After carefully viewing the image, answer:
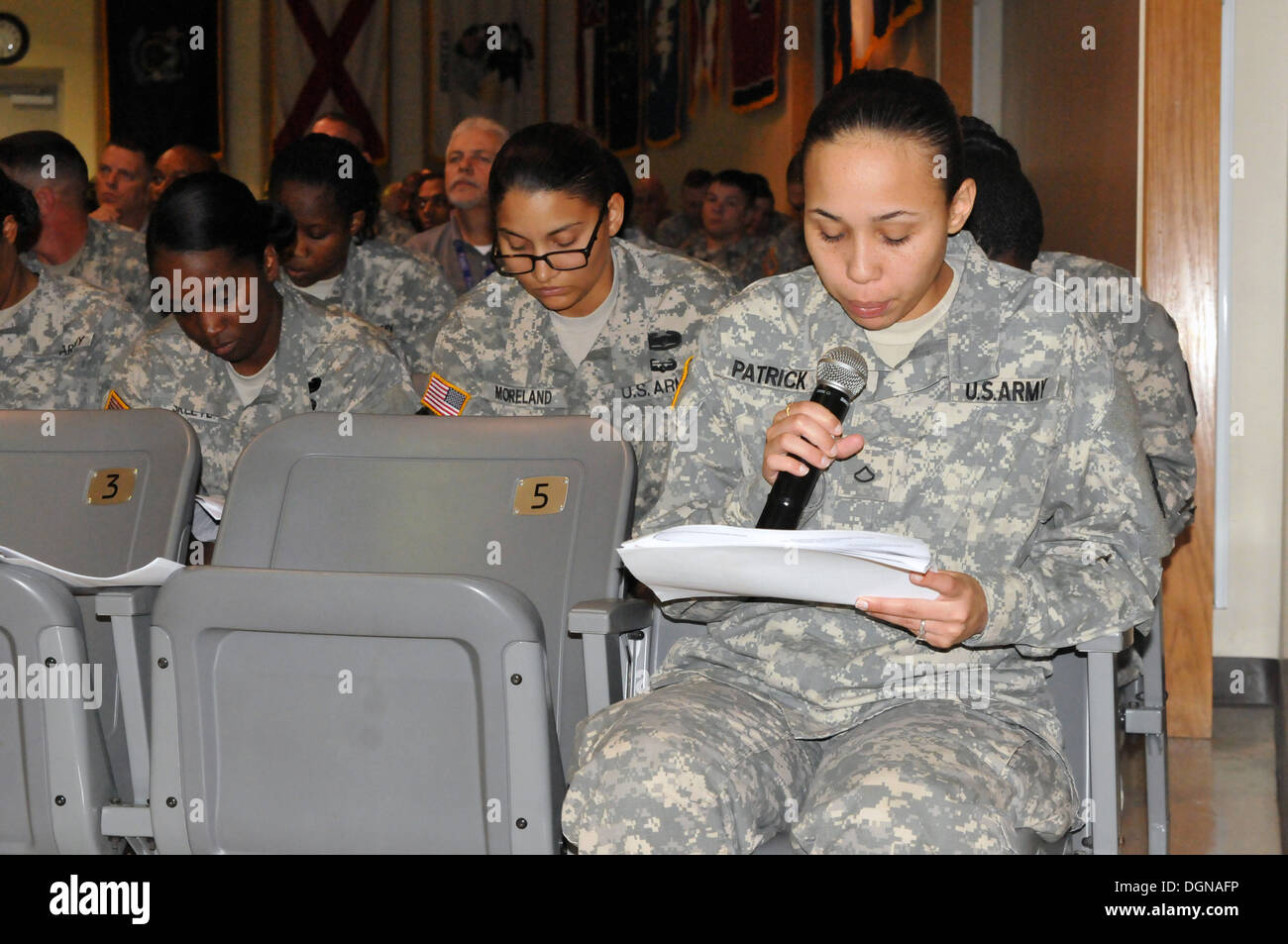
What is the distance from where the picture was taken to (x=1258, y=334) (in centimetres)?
351

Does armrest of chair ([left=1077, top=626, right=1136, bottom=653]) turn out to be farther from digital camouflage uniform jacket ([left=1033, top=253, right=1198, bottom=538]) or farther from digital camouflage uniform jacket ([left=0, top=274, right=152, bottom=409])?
digital camouflage uniform jacket ([left=0, top=274, right=152, bottom=409])

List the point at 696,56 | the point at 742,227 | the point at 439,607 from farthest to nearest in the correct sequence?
the point at 696,56 < the point at 742,227 < the point at 439,607

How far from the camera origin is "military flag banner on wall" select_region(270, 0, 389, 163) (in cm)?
1118

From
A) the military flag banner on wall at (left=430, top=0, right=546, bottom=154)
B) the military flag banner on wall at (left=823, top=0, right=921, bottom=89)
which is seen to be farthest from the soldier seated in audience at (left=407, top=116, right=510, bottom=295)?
the military flag banner on wall at (left=430, top=0, right=546, bottom=154)

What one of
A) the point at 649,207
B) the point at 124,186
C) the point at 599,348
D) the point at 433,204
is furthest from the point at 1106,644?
the point at 649,207

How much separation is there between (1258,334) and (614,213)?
70.2 inches

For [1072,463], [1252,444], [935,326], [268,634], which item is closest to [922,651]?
[1072,463]

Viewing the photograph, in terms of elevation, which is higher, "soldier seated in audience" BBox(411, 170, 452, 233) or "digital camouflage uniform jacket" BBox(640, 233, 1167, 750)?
"soldier seated in audience" BBox(411, 170, 452, 233)

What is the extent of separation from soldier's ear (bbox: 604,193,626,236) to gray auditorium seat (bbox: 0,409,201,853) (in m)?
0.97

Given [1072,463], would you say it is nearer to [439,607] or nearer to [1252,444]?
[439,607]

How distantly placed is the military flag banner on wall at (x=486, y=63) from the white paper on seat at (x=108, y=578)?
10117 mm

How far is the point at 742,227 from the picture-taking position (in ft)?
23.6

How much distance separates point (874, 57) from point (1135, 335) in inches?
165

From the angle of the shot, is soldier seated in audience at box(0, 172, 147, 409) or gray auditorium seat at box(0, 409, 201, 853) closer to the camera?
gray auditorium seat at box(0, 409, 201, 853)
